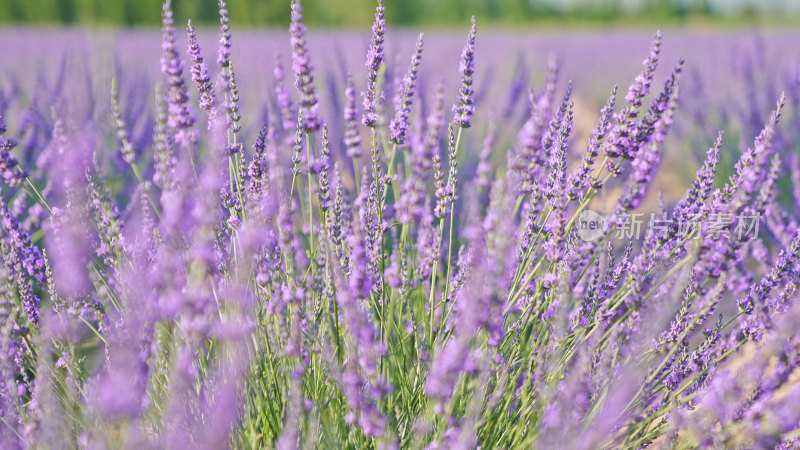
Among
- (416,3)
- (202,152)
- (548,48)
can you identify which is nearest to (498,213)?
(202,152)

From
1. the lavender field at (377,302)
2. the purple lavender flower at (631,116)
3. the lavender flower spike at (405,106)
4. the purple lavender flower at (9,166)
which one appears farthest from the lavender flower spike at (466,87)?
the purple lavender flower at (9,166)

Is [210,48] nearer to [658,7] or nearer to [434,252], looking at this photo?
[434,252]

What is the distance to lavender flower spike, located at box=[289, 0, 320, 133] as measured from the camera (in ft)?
4.39

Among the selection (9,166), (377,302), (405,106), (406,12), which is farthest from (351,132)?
(406,12)

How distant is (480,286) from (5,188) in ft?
11.4

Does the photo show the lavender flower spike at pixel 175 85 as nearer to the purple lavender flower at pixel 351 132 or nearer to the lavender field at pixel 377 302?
the lavender field at pixel 377 302

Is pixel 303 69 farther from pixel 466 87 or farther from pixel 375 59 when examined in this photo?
pixel 466 87

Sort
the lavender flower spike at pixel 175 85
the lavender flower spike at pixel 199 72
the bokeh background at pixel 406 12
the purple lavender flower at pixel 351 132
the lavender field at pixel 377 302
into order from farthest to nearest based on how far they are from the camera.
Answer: the bokeh background at pixel 406 12
the purple lavender flower at pixel 351 132
the lavender flower spike at pixel 199 72
the lavender flower spike at pixel 175 85
the lavender field at pixel 377 302

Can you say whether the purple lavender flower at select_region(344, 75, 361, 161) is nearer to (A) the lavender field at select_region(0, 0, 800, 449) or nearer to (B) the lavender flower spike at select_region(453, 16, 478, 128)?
(A) the lavender field at select_region(0, 0, 800, 449)

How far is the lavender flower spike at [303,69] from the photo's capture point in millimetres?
1339

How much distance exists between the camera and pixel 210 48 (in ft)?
27.7

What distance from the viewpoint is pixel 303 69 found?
1.34 m

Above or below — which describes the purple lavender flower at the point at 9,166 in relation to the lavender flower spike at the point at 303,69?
below

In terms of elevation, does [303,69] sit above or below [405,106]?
above
